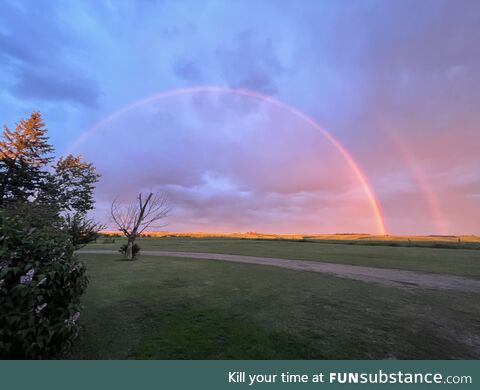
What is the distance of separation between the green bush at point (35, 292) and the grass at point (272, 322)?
2.51ft

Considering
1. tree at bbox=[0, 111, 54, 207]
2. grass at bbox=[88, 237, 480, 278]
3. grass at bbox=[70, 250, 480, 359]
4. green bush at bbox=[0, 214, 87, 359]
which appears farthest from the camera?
tree at bbox=[0, 111, 54, 207]

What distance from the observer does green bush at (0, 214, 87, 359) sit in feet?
12.2

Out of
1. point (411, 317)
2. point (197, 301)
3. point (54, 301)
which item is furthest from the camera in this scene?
point (197, 301)

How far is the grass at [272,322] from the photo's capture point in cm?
480

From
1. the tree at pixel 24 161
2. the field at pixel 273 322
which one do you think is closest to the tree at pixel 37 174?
the tree at pixel 24 161

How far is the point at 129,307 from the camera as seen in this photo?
7273 millimetres

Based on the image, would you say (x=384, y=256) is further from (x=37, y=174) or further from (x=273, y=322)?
(x=37, y=174)

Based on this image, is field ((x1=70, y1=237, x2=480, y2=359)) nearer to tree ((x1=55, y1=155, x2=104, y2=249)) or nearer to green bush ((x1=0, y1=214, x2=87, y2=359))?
green bush ((x1=0, y1=214, x2=87, y2=359))

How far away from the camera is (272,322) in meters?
6.30

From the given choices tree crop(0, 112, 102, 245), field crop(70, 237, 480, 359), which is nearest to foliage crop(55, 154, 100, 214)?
tree crop(0, 112, 102, 245)

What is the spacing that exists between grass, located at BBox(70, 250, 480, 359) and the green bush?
0.76m
